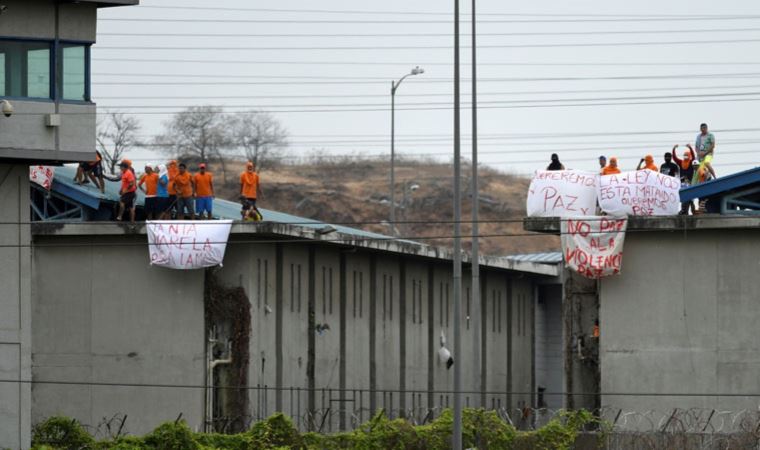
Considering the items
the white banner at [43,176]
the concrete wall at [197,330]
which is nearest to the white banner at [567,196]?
the concrete wall at [197,330]

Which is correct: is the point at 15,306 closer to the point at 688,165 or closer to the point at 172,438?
the point at 172,438

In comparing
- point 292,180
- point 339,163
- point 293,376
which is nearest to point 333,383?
point 293,376

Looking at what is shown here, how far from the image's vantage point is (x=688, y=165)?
42.3 meters

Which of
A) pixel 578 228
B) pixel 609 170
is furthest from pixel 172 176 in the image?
pixel 609 170

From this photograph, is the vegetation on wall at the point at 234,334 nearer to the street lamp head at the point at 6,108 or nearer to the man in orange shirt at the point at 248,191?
the man in orange shirt at the point at 248,191

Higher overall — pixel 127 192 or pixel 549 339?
pixel 127 192

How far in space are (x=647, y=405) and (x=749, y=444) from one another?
3.56 meters

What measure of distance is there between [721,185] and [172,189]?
12.2m

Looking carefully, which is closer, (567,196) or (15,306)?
(15,306)

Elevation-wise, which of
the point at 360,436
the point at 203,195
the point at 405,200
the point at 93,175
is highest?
the point at 405,200

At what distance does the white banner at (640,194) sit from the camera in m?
38.8

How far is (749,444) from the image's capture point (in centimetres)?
3538

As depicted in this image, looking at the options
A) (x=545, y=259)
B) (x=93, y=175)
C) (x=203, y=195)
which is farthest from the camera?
(x=545, y=259)

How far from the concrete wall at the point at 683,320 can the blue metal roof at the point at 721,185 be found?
934 millimetres
